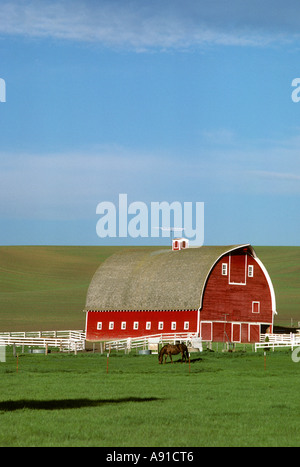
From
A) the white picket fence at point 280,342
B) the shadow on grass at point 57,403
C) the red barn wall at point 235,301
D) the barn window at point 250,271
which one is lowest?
the shadow on grass at point 57,403

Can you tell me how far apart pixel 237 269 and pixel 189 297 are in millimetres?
4514

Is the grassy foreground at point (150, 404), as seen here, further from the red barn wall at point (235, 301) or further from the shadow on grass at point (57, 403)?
the red barn wall at point (235, 301)

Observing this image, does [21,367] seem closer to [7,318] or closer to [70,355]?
[70,355]

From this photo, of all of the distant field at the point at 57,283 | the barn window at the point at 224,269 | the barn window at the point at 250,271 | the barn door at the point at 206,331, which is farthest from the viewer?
the distant field at the point at 57,283

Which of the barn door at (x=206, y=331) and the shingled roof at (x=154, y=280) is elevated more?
the shingled roof at (x=154, y=280)

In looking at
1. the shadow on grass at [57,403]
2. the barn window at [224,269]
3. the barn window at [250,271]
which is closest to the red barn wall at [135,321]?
the barn window at [224,269]

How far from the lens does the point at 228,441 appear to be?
16.9m

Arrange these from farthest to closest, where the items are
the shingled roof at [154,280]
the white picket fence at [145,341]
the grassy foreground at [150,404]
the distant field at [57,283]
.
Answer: the distant field at [57,283] → the shingled roof at [154,280] → the white picket fence at [145,341] → the grassy foreground at [150,404]

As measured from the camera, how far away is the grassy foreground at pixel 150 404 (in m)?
17.4

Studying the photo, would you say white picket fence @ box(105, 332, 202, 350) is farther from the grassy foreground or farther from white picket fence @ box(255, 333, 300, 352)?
the grassy foreground

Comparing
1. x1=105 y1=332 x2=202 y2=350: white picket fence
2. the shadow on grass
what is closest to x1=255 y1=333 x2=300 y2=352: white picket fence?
x1=105 y1=332 x2=202 y2=350: white picket fence

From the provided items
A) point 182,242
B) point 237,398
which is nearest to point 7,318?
point 182,242

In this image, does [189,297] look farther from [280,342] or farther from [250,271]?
[280,342]
